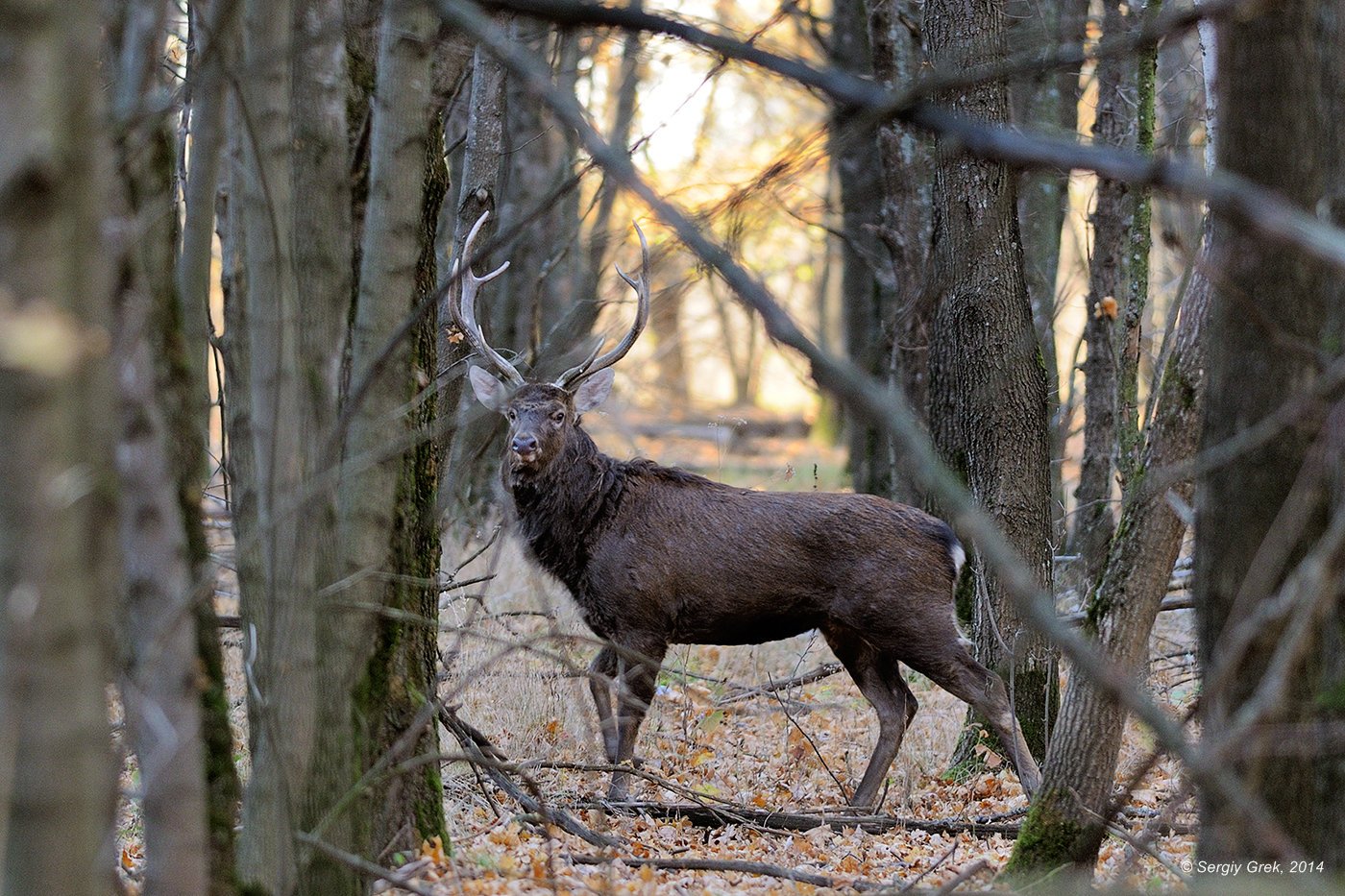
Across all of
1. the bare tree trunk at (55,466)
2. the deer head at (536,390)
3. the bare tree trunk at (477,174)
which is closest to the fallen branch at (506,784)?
the bare tree trunk at (477,174)

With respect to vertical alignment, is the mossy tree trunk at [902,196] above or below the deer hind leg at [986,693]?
above

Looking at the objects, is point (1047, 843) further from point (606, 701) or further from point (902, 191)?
point (902, 191)

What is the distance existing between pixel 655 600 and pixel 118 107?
5454mm

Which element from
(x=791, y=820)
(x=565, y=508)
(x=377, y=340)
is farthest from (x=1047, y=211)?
(x=377, y=340)

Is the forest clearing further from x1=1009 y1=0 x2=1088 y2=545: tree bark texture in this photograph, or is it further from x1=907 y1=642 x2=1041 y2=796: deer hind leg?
x1=1009 y1=0 x2=1088 y2=545: tree bark texture

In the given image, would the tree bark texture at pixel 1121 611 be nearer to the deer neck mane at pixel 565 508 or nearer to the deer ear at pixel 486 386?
the deer neck mane at pixel 565 508

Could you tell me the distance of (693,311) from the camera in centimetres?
4841

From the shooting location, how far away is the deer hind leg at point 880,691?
7.42 metres

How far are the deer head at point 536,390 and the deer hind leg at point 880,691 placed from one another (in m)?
2.06

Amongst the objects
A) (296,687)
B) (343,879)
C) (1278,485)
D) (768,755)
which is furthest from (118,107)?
(768,755)

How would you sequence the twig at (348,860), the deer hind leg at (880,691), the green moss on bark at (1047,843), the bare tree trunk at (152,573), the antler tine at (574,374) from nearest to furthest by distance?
the bare tree trunk at (152,573) → the twig at (348,860) → the green moss on bark at (1047,843) → the deer hind leg at (880,691) → the antler tine at (574,374)

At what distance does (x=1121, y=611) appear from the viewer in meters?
4.49

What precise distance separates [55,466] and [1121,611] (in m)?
3.48

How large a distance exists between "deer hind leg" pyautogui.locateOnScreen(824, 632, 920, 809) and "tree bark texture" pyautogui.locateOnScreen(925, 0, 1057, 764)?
641mm
